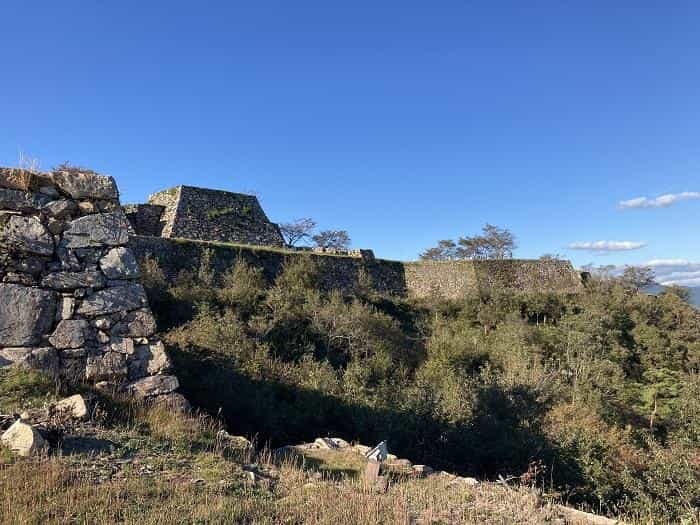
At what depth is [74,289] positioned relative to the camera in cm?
472

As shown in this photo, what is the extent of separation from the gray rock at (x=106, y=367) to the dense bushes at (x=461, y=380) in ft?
6.69

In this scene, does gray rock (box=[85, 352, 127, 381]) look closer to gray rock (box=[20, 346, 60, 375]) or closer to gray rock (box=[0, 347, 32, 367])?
gray rock (box=[20, 346, 60, 375])

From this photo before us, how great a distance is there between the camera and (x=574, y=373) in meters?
13.1

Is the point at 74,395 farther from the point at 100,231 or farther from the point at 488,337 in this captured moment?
the point at 488,337

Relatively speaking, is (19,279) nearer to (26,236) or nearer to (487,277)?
(26,236)

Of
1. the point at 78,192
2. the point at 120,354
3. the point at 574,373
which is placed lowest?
the point at 574,373

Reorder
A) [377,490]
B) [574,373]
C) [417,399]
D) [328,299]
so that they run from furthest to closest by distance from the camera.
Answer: [328,299] → [574,373] → [417,399] → [377,490]

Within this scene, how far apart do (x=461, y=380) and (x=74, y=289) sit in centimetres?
732

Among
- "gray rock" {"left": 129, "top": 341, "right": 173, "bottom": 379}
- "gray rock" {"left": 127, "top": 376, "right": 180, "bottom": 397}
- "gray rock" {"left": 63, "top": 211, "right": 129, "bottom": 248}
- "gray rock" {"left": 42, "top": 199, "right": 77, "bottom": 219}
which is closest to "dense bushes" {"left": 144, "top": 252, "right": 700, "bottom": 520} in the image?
"gray rock" {"left": 127, "top": 376, "right": 180, "bottom": 397}

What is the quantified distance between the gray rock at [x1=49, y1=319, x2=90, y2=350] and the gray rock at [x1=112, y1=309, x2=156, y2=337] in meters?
0.30

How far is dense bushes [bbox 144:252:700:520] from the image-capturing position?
22.3 feet

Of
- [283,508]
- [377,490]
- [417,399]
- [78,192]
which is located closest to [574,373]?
[417,399]

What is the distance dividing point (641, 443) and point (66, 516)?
38.1 feet

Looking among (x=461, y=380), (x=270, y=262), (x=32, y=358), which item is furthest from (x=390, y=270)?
(x=32, y=358)
